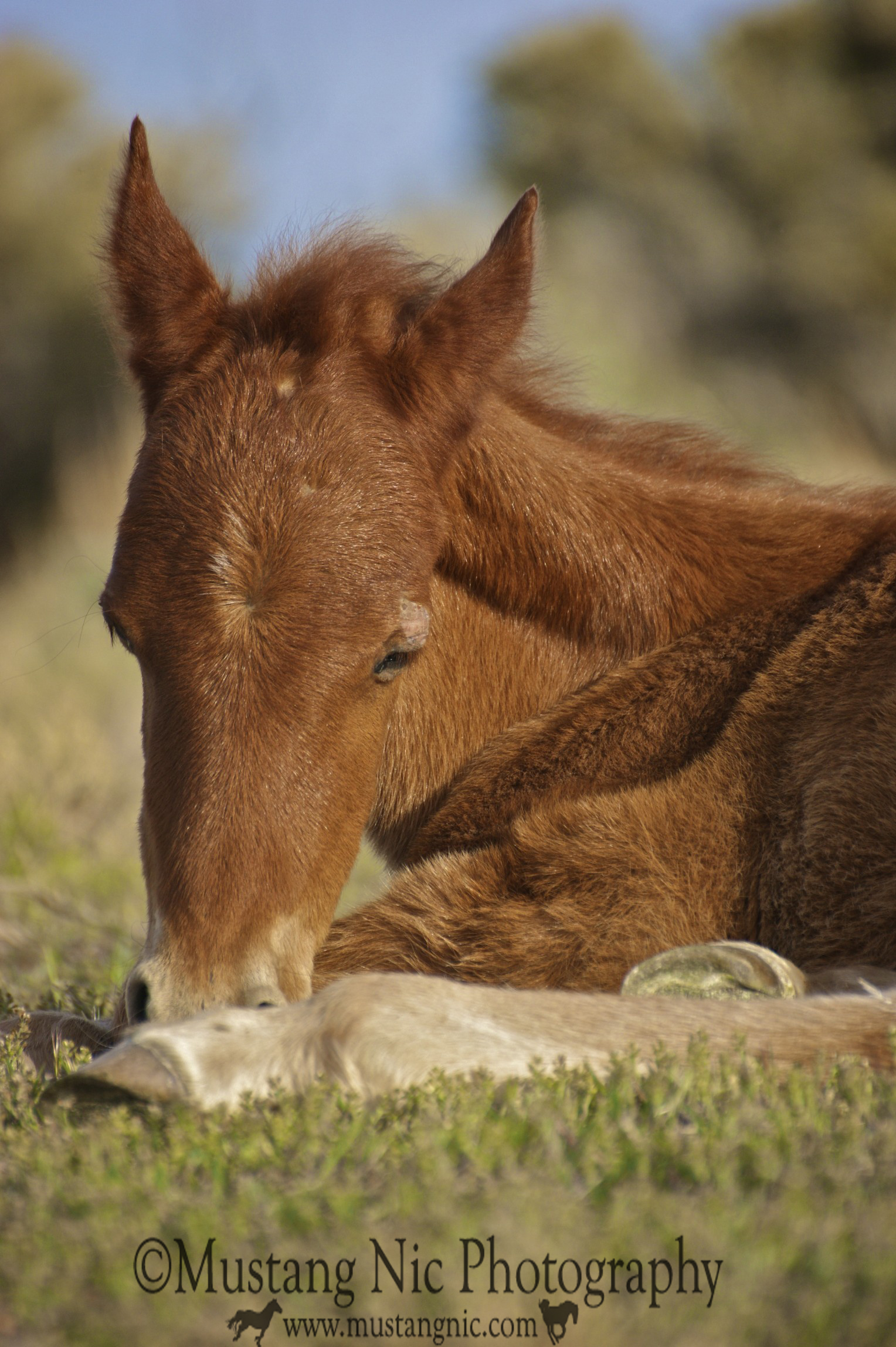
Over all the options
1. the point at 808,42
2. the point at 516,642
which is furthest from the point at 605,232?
the point at 516,642

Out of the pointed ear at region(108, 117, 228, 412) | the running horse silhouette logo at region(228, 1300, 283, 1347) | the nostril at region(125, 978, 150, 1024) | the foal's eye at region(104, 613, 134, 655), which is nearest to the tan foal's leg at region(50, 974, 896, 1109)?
the nostril at region(125, 978, 150, 1024)

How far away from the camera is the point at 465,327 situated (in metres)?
3.12

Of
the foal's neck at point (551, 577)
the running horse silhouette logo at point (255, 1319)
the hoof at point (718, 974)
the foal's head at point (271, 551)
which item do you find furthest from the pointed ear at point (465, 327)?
the running horse silhouette logo at point (255, 1319)

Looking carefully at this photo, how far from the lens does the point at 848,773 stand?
2.86 m

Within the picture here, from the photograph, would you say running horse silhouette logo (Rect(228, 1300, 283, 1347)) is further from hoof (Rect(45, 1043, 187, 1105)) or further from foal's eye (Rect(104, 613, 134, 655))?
foal's eye (Rect(104, 613, 134, 655))

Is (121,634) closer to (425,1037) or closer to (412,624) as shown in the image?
(412,624)

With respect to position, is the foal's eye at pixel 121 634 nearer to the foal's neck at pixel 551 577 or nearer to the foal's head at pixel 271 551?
the foal's head at pixel 271 551

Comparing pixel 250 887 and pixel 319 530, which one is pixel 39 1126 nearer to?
pixel 250 887

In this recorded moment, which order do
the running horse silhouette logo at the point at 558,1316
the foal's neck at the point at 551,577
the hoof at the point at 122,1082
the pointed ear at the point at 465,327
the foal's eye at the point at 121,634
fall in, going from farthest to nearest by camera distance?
the foal's neck at the point at 551,577 < the pointed ear at the point at 465,327 < the foal's eye at the point at 121,634 < the hoof at the point at 122,1082 < the running horse silhouette logo at the point at 558,1316

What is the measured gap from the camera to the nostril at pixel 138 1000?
247cm

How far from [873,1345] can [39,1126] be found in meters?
1.40

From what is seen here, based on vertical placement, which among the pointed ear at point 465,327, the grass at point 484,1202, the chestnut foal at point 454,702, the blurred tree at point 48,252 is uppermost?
the blurred tree at point 48,252

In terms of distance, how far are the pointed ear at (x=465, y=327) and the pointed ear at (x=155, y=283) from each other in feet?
1.66

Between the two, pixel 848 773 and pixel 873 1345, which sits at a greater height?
pixel 848 773
